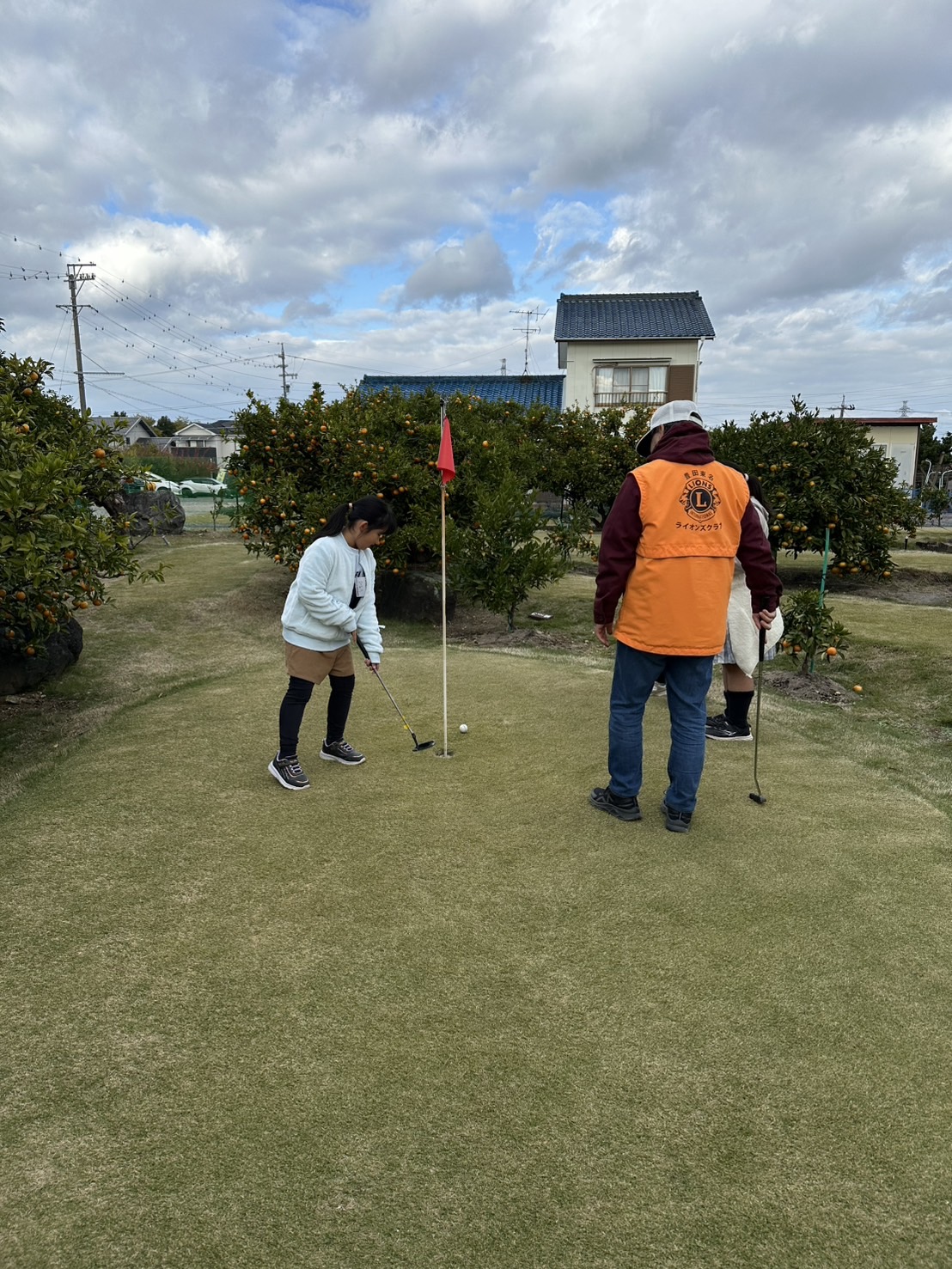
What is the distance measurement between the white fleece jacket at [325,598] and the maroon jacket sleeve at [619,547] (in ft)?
4.06

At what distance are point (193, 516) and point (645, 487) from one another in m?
22.4

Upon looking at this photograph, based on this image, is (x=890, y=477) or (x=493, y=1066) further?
(x=890, y=477)

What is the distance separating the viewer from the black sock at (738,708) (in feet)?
16.1

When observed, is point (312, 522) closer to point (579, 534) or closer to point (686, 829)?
point (579, 534)

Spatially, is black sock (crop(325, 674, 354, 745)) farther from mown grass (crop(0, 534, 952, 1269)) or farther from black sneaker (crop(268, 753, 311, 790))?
black sneaker (crop(268, 753, 311, 790))

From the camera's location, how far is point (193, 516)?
2372cm

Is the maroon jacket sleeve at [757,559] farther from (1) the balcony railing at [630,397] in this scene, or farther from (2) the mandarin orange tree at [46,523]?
(1) the balcony railing at [630,397]

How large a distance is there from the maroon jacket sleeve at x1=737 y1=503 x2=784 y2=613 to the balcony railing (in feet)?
80.0

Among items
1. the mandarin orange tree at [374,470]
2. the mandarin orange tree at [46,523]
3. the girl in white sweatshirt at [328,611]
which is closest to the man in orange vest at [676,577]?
the girl in white sweatshirt at [328,611]

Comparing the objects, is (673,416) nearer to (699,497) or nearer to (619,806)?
(699,497)

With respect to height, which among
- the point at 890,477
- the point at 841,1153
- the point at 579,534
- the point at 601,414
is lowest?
the point at 841,1153

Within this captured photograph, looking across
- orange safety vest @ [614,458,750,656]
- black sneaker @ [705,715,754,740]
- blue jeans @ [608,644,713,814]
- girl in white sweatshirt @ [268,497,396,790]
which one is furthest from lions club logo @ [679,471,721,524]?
black sneaker @ [705,715,754,740]

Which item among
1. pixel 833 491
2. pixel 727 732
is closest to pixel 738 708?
pixel 727 732

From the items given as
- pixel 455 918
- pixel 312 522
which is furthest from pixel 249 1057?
pixel 312 522
